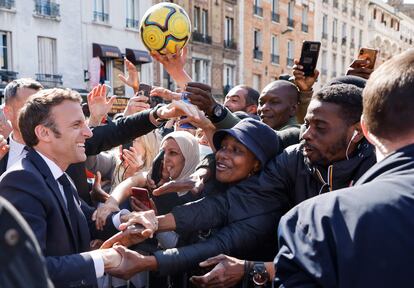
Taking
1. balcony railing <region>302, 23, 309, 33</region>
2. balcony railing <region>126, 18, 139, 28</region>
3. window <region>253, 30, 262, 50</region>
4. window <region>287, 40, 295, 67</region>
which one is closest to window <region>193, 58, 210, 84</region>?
balcony railing <region>126, 18, 139, 28</region>

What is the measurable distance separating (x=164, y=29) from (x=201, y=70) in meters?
21.3

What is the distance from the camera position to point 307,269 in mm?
1464

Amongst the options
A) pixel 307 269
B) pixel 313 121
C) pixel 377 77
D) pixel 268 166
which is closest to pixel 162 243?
pixel 268 166

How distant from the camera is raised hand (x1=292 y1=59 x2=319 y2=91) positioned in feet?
13.3

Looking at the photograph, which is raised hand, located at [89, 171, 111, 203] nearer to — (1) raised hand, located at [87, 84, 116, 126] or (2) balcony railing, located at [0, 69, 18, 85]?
(1) raised hand, located at [87, 84, 116, 126]

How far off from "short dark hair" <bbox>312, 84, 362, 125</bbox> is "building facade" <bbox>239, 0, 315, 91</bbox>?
25605 millimetres

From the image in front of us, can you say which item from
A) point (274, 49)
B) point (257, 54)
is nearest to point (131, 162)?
point (257, 54)

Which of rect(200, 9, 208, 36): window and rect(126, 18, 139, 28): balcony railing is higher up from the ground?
rect(200, 9, 208, 36): window

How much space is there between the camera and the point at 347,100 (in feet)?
8.03

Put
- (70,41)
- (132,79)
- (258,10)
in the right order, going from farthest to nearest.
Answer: (258,10)
(70,41)
(132,79)

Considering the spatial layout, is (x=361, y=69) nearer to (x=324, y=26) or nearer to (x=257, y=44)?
(x=257, y=44)

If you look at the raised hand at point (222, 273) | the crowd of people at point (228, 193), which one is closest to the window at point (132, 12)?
the crowd of people at point (228, 193)

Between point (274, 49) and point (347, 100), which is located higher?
point (274, 49)

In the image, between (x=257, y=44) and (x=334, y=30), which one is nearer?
(x=257, y=44)
